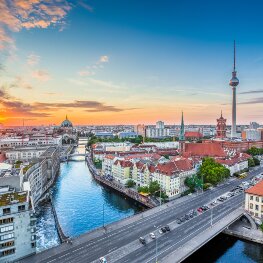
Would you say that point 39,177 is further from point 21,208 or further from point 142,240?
point 142,240

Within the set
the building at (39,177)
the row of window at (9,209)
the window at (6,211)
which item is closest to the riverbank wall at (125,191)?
the building at (39,177)

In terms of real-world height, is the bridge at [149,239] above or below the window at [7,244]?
below

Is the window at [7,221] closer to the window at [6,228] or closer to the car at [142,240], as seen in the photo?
the window at [6,228]

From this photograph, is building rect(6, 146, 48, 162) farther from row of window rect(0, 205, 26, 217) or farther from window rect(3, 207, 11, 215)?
window rect(3, 207, 11, 215)

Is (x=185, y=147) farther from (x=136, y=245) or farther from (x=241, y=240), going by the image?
(x=136, y=245)

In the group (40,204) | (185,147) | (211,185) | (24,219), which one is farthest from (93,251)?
(185,147)
